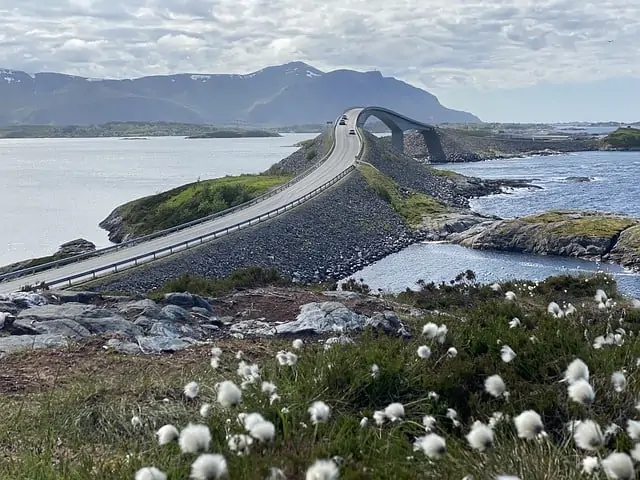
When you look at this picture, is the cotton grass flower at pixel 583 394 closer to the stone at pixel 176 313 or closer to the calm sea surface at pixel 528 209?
the stone at pixel 176 313

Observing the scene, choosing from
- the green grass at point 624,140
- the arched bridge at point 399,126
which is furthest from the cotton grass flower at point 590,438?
the green grass at point 624,140

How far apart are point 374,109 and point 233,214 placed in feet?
319

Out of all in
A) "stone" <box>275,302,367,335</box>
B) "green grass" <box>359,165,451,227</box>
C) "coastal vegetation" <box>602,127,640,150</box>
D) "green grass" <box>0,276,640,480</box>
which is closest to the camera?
"green grass" <box>0,276,640,480</box>

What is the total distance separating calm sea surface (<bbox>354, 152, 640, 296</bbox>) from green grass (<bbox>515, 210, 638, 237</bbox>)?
3.72 metres

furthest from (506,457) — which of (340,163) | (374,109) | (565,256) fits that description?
(374,109)

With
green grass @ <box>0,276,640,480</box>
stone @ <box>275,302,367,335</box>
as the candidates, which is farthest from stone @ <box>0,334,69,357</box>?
stone @ <box>275,302,367,335</box>

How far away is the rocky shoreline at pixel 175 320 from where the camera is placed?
1409 cm

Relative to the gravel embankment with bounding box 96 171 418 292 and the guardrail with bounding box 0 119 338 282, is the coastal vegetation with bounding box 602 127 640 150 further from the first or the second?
the gravel embankment with bounding box 96 171 418 292

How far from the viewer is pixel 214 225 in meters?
47.0

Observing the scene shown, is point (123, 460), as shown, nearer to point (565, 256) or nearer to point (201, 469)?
point (201, 469)

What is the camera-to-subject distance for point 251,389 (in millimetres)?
6906

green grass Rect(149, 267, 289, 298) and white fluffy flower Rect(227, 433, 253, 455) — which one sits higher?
white fluffy flower Rect(227, 433, 253, 455)

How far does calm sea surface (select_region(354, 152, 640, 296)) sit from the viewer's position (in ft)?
138

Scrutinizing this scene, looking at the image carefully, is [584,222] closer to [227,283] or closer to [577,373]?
[227,283]
